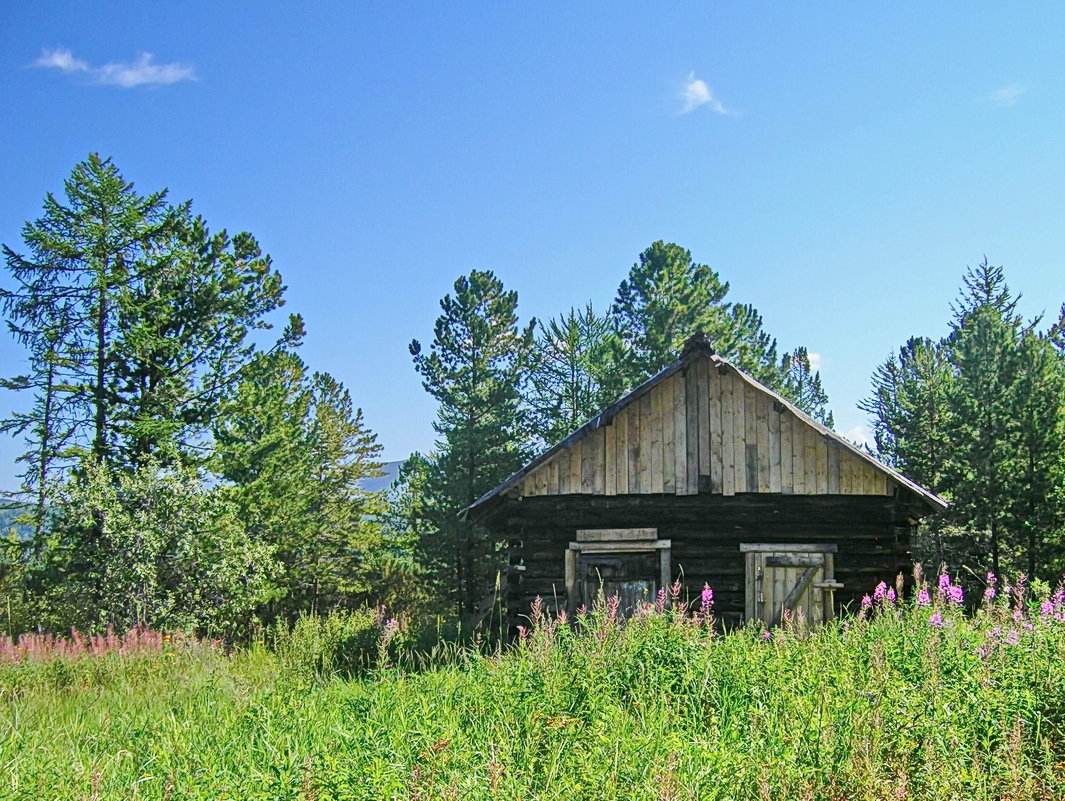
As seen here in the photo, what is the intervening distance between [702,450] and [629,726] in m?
7.88

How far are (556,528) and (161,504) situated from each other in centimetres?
916

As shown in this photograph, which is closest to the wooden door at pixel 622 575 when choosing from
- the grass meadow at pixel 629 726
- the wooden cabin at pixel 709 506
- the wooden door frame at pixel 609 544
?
the wooden cabin at pixel 709 506

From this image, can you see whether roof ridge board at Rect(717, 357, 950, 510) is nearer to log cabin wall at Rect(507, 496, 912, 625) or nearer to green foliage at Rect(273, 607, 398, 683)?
log cabin wall at Rect(507, 496, 912, 625)

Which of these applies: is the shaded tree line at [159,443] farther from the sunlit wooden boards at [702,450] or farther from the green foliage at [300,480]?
the sunlit wooden boards at [702,450]

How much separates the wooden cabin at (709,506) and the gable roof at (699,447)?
0.02 metres

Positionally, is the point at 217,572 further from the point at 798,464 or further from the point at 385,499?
the point at 385,499

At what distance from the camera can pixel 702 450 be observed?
42.2 ft

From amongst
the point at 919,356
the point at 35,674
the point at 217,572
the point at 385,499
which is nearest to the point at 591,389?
the point at 385,499

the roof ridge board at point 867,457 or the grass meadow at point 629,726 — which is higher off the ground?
the roof ridge board at point 867,457

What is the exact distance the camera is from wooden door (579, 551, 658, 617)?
510 inches

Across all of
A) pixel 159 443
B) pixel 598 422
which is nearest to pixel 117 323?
pixel 159 443

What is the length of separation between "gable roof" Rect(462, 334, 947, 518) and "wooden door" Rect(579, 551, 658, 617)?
3.68 ft

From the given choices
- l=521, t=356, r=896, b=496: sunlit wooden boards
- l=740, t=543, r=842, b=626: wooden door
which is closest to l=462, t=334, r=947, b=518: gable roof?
l=521, t=356, r=896, b=496: sunlit wooden boards

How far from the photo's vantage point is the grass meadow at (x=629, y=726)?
4.32 m
